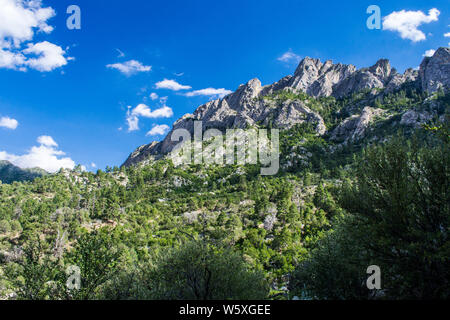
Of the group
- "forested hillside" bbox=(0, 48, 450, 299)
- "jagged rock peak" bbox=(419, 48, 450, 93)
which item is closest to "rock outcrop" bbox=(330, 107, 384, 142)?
"forested hillside" bbox=(0, 48, 450, 299)

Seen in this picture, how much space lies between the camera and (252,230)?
7194 centimetres

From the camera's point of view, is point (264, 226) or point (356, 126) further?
point (356, 126)

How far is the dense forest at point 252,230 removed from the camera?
14.2 m

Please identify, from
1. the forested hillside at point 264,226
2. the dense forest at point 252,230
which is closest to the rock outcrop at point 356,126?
the forested hillside at point 264,226

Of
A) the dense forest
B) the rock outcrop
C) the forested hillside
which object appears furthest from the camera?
the rock outcrop

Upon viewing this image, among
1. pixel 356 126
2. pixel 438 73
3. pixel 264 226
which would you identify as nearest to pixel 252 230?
pixel 264 226

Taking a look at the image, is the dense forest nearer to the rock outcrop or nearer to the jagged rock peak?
the rock outcrop

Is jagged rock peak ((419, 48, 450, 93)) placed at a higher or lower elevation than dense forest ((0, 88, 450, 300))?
higher

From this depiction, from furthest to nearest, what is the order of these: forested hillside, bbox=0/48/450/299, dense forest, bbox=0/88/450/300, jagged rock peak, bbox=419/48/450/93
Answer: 1. jagged rock peak, bbox=419/48/450/93
2. forested hillside, bbox=0/48/450/299
3. dense forest, bbox=0/88/450/300

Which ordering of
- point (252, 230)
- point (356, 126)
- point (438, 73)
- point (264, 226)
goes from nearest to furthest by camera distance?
point (252, 230)
point (264, 226)
point (356, 126)
point (438, 73)

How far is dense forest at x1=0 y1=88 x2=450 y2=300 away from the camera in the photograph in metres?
14.2

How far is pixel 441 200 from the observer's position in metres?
14.0

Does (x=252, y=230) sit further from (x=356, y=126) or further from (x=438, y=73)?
(x=438, y=73)

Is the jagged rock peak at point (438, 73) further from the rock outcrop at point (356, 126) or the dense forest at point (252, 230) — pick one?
the rock outcrop at point (356, 126)
